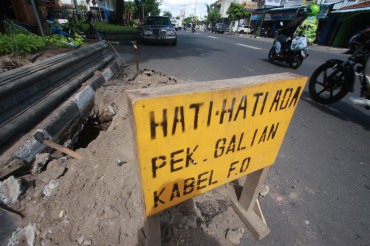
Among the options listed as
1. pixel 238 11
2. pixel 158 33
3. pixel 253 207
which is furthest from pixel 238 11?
pixel 253 207

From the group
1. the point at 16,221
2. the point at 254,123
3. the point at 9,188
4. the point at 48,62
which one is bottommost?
the point at 16,221

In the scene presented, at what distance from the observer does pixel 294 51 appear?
22.9 feet

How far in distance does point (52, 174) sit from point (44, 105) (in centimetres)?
97

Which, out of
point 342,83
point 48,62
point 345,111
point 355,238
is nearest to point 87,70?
point 48,62

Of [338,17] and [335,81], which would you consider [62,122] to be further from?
[338,17]

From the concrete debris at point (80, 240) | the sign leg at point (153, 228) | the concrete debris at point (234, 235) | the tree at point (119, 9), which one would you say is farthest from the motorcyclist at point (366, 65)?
the tree at point (119, 9)

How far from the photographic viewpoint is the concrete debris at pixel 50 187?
1.62 meters

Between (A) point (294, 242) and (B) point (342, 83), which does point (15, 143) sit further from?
(B) point (342, 83)

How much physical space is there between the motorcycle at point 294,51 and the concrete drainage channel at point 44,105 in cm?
678

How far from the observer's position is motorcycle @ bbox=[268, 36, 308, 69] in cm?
673

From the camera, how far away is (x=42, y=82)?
251 cm

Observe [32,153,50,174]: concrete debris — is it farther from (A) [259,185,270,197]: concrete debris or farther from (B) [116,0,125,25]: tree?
(B) [116,0,125,25]: tree

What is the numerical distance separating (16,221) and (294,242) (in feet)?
6.96

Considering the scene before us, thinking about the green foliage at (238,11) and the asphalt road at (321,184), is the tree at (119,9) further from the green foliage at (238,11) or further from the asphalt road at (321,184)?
the green foliage at (238,11)
